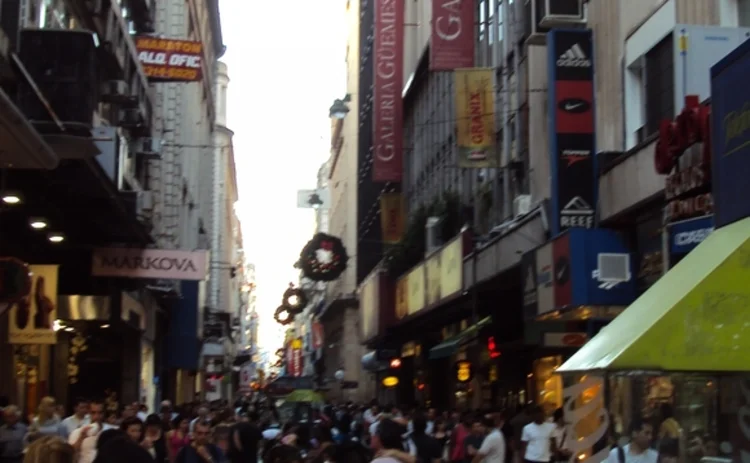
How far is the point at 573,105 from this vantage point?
68.5 feet

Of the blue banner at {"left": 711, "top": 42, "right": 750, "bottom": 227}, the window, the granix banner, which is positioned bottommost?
the blue banner at {"left": 711, "top": 42, "right": 750, "bottom": 227}

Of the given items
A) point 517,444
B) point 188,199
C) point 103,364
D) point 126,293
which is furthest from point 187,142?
point 517,444

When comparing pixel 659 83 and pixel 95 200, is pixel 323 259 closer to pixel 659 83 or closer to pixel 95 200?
pixel 95 200

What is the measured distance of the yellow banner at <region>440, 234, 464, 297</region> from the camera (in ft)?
99.2

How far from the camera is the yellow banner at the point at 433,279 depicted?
3353 centimetres

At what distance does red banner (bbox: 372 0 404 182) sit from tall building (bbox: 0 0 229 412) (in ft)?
22.2

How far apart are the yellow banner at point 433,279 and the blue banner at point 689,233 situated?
1768 cm

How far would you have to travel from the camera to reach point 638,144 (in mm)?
19125

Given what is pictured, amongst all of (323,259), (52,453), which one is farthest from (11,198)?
(323,259)

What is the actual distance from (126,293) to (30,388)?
3.31 m

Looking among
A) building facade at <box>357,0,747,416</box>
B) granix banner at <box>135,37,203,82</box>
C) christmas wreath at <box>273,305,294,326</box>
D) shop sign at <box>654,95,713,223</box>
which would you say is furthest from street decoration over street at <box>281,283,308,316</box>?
shop sign at <box>654,95,713,223</box>

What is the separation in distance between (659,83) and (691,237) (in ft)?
15.2

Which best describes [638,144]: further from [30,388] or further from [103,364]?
[103,364]

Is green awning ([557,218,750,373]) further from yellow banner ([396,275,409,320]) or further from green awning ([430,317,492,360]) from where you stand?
yellow banner ([396,275,409,320])
